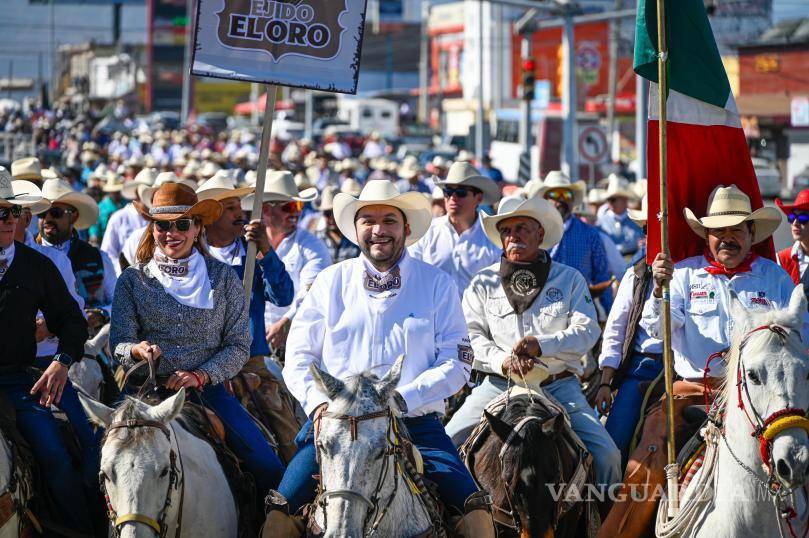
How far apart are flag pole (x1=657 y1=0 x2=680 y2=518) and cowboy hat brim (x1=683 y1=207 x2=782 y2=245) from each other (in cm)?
47

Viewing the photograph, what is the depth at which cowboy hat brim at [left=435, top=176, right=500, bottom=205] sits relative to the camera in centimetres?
1248

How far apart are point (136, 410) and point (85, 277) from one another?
5.30 meters

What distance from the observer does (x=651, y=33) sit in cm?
788

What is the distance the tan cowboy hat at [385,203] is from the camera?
707 cm

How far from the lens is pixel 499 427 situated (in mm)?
7742

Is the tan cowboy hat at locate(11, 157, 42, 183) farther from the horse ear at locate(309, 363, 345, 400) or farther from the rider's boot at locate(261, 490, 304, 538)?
the horse ear at locate(309, 363, 345, 400)

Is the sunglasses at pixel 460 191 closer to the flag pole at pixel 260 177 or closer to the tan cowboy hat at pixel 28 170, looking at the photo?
the flag pole at pixel 260 177

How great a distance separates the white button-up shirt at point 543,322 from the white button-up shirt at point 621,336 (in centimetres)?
28

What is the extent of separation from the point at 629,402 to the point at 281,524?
9.76 ft

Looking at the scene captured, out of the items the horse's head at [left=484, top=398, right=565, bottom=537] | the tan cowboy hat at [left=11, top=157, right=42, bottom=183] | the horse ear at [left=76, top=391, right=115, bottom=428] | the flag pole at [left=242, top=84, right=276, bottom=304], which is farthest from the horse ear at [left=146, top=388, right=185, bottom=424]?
the tan cowboy hat at [left=11, top=157, right=42, bottom=183]

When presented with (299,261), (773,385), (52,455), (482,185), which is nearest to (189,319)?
(52,455)

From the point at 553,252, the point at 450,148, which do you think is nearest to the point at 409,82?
the point at 450,148

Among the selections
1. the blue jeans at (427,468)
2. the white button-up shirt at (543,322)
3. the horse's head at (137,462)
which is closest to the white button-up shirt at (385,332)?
the blue jeans at (427,468)

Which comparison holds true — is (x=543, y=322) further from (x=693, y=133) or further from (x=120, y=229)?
(x=120, y=229)
